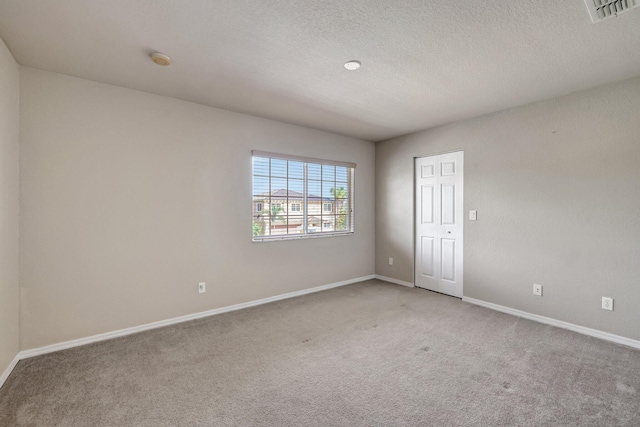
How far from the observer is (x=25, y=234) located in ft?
8.29

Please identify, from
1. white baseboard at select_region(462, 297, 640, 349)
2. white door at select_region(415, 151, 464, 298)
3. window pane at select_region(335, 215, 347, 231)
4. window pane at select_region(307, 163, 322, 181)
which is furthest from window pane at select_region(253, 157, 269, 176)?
white baseboard at select_region(462, 297, 640, 349)

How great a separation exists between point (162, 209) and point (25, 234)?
3.51 ft

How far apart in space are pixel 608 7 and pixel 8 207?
4.30 meters

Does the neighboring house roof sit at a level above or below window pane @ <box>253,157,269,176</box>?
below

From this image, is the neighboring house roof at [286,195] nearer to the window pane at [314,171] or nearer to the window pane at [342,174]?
the window pane at [314,171]

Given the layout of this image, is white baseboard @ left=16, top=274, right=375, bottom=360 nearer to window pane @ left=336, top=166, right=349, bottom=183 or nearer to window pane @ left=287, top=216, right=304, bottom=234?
window pane @ left=287, top=216, right=304, bottom=234

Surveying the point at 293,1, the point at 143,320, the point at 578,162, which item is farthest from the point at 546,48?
the point at 143,320

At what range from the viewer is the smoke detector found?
90.7 inches

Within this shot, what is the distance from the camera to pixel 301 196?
4.35m

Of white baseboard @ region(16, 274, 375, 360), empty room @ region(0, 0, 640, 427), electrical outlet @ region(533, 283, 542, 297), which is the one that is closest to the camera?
empty room @ region(0, 0, 640, 427)

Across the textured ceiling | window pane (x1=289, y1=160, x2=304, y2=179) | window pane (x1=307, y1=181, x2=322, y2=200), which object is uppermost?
the textured ceiling

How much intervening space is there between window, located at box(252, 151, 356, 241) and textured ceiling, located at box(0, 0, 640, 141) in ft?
3.42

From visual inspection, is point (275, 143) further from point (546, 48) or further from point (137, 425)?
point (137, 425)

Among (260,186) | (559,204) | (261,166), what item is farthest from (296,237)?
(559,204)
